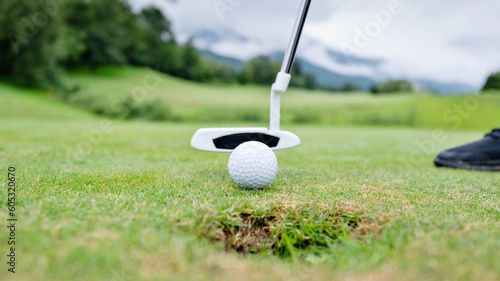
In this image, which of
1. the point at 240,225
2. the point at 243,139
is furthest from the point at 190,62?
the point at 240,225

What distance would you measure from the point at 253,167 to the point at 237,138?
2.15 ft

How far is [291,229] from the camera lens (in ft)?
7.24

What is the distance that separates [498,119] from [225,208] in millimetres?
27231

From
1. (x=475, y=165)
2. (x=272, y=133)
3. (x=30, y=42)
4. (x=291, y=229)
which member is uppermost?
(x=30, y=42)

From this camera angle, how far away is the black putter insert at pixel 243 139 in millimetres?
3438

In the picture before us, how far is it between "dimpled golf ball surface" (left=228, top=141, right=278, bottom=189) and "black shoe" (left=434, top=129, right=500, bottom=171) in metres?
2.94

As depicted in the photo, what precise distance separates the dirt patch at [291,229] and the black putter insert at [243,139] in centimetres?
119

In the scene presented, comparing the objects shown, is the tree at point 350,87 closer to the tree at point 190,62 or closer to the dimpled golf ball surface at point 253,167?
the tree at point 190,62

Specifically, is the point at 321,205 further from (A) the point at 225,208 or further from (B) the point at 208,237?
(B) the point at 208,237

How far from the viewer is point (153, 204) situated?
2342 mm

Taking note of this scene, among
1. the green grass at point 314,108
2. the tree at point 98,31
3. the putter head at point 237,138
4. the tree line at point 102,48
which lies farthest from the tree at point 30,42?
the putter head at point 237,138

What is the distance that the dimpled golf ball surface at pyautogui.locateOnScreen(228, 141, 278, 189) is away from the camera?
287 cm

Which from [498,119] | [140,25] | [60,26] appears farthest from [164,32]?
[498,119]

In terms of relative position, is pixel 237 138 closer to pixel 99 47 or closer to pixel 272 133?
pixel 272 133
